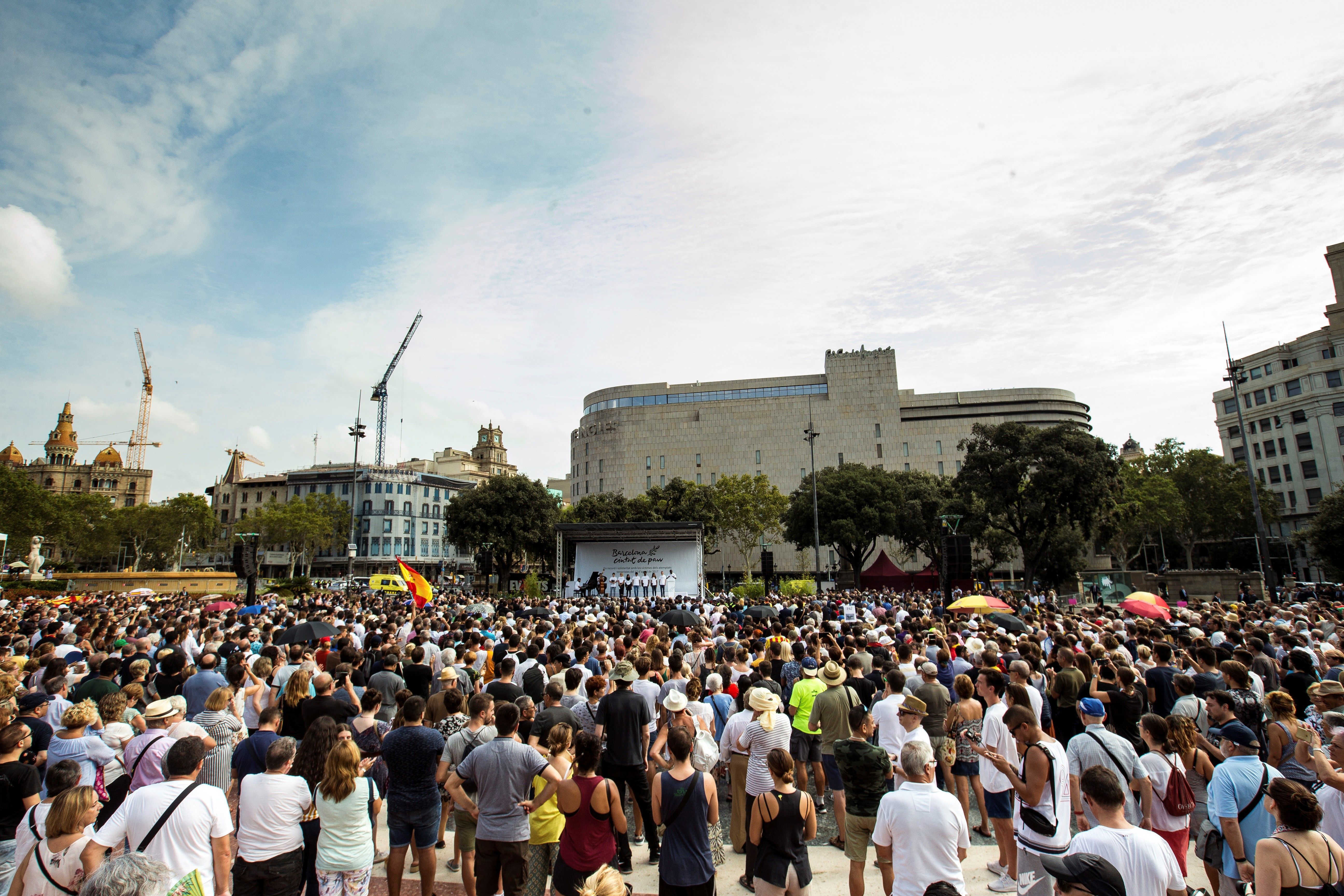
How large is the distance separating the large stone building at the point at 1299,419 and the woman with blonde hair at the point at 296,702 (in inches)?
2615

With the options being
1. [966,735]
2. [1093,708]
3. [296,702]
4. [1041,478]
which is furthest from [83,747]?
[1041,478]

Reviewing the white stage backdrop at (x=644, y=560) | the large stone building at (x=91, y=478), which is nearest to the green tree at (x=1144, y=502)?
the white stage backdrop at (x=644, y=560)

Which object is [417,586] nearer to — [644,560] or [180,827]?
[180,827]

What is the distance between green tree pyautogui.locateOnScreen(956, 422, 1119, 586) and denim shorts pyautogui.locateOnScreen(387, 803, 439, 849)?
3619 centimetres

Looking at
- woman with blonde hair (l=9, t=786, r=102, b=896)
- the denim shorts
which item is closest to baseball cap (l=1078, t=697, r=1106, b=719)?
the denim shorts

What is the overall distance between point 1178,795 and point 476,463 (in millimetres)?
120583

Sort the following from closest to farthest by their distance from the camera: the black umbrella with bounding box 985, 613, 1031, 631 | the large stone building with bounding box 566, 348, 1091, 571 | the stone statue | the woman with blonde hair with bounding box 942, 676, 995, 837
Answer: the woman with blonde hair with bounding box 942, 676, 995, 837
the black umbrella with bounding box 985, 613, 1031, 631
the stone statue
the large stone building with bounding box 566, 348, 1091, 571

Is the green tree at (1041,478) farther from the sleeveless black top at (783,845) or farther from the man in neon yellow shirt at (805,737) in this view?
the sleeveless black top at (783,845)

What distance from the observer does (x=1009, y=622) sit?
12742mm

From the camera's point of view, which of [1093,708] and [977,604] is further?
[977,604]

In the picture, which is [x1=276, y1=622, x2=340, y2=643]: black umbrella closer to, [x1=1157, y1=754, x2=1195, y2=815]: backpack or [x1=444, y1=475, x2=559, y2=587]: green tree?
[x1=1157, y1=754, x2=1195, y2=815]: backpack

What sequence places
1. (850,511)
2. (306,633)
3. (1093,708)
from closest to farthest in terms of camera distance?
(1093,708) → (306,633) → (850,511)

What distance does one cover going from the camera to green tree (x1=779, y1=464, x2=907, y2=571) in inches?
2003

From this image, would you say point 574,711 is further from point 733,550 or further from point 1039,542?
point 733,550
